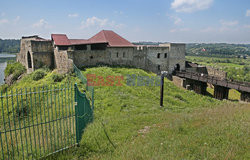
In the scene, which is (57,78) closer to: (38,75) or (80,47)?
(38,75)

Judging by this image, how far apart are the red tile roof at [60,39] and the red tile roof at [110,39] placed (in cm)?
404

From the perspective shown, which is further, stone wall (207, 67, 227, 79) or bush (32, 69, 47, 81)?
stone wall (207, 67, 227, 79)

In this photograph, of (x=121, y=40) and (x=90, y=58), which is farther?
(x=121, y=40)

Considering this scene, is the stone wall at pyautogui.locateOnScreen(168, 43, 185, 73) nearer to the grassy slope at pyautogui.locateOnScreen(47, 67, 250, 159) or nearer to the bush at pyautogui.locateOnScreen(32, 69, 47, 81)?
the bush at pyautogui.locateOnScreen(32, 69, 47, 81)

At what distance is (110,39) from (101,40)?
131cm

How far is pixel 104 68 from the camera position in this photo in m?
20.6

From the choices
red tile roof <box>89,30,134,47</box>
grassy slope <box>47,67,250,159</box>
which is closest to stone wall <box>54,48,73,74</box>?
red tile roof <box>89,30,134,47</box>

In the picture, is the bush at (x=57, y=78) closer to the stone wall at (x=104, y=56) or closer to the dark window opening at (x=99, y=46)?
the stone wall at (x=104, y=56)

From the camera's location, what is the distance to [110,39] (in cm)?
2509

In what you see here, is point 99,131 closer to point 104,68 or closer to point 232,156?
point 232,156

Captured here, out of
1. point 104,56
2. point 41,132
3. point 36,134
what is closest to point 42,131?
point 36,134

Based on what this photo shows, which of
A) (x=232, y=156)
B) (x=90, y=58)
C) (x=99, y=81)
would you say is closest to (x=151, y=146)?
(x=232, y=156)

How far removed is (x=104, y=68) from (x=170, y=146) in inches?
644

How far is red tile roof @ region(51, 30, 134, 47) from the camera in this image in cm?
2155
